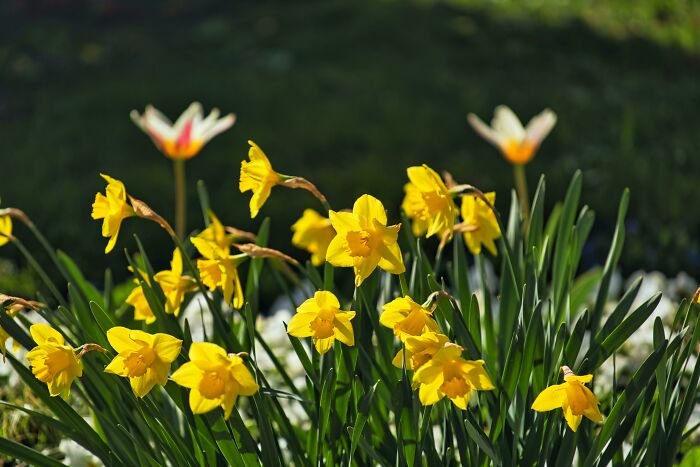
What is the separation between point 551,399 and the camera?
132 cm

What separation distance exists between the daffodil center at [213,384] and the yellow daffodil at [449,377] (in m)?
0.28

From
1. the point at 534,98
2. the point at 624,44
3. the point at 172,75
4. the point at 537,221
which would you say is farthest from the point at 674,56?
the point at 537,221

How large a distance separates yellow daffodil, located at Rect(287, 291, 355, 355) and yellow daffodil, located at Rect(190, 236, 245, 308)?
21cm

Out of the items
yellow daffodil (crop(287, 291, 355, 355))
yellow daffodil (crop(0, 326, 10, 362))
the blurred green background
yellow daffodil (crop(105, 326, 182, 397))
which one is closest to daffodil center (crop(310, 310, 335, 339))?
yellow daffodil (crop(287, 291, 355, 355))

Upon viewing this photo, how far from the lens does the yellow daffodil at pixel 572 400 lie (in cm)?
130

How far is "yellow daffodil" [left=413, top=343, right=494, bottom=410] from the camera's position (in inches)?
50.4

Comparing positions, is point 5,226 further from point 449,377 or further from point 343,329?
point 449,377

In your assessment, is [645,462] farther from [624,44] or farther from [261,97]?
[624,44]

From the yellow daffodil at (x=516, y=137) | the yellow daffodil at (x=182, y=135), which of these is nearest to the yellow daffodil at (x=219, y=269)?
the yellow daffodil at (x=182, y=135)

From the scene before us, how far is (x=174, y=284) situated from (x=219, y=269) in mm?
119

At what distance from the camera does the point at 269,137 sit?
4629mm

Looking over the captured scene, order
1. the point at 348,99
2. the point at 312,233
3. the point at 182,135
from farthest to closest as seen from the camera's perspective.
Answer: the point at 348,99 < the point at 182,135 < the point at 312,233

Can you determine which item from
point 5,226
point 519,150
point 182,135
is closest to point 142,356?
point 5,226

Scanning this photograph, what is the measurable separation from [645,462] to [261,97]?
3.97 m
